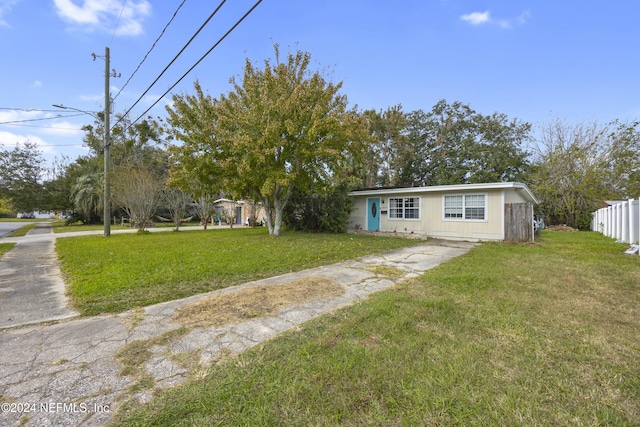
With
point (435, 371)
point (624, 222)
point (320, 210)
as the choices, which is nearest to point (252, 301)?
point (435, 371)

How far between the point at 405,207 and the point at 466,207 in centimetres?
268

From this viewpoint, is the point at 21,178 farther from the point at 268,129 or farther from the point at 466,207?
the point at 466,207

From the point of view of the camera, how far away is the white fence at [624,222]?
359 inches

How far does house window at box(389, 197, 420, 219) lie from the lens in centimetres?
1320

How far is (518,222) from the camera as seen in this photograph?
10.6m

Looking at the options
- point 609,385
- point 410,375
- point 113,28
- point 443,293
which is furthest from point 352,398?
point 113,28

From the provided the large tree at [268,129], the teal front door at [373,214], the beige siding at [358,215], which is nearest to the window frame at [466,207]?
the teal front door at [373,214]

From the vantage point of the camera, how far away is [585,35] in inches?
336

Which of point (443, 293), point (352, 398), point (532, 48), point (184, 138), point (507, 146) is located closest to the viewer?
point (352, 398)

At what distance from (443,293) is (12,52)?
1353 cm

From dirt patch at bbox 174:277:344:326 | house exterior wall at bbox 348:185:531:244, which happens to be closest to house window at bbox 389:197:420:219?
house exterior wall at bbox 348:185:531:244

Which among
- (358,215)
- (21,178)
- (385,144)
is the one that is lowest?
(358,215)

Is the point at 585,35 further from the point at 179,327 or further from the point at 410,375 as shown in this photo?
the point at 179,327

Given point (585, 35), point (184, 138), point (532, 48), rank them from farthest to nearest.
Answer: point (184, 138), point (532, 48), point (585, 35)
